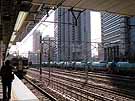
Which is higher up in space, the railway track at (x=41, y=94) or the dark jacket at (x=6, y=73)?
the dark jacket at (x=6, y=73)

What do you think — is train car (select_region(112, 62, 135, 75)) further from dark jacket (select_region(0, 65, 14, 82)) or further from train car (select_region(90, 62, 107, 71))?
dark jacket (select_region(0, 65, 14, 82))

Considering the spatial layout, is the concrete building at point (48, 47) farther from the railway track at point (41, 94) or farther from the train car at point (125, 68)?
the train car at point (125, 68)

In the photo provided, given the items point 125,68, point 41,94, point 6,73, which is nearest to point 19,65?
point 125,68

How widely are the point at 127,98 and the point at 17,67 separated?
1131 inches

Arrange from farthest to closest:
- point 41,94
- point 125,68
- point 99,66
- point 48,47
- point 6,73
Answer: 1. point 99,66
2. point 48,47
3. point 125,68
4. point 41,94
5. point 6,73

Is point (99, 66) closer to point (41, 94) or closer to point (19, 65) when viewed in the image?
point (19, 65)

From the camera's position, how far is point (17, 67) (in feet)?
148

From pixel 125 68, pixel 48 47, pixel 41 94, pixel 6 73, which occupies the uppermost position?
pixel 48 47

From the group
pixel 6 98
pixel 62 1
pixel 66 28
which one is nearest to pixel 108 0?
pixel 62 1

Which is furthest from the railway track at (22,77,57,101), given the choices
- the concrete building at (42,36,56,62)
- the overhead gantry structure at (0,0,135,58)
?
the concrete building at (42,36,56,62)

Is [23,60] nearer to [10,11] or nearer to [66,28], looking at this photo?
[66,28]

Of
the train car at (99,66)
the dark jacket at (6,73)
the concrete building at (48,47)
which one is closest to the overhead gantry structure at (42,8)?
the dark jacket at (6,73)

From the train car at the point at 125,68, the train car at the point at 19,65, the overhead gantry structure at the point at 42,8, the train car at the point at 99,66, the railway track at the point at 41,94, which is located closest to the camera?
the overhead gantry structure at the point at 42,8

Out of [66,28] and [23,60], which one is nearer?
[23,60]
